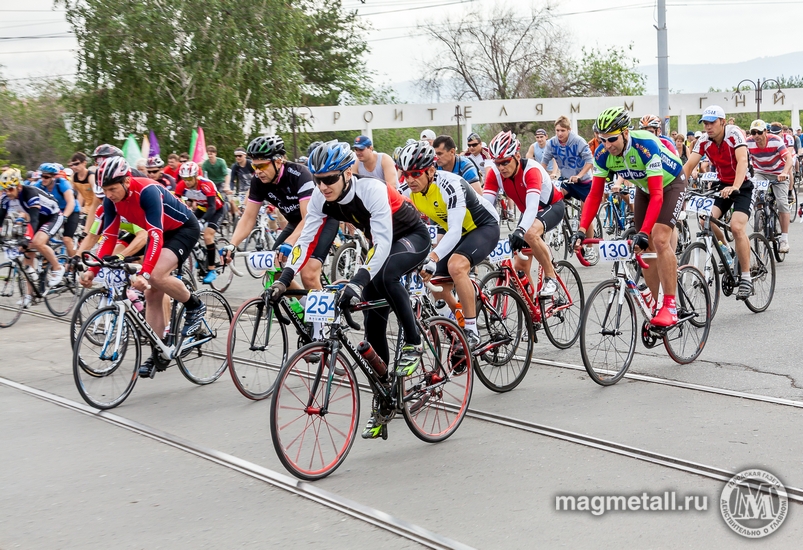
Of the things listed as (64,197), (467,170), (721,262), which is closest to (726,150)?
(721,262)

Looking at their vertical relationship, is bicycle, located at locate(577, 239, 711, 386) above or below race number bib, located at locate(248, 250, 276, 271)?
below

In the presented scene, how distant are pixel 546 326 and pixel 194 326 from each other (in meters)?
3.29

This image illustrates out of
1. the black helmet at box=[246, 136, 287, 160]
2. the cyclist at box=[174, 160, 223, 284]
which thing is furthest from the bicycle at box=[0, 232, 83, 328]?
the black helmet at box=[246, 136, 287, 160]

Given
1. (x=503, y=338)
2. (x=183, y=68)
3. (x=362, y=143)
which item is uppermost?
(x=183, y=68)

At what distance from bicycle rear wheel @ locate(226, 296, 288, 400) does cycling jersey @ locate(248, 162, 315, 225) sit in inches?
50.9

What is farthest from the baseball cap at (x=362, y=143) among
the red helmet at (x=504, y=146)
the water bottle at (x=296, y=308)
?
the water bottle at (x=296, y=308)

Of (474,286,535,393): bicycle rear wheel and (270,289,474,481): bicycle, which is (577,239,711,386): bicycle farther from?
(270,289,474,481): bicycle

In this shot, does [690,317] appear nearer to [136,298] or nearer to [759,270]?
[759,270]

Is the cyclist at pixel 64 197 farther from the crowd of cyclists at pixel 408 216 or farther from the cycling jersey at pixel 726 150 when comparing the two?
the cycling jersey at pixel 726 150

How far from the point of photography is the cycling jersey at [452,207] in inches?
257

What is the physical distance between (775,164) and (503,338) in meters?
8.06

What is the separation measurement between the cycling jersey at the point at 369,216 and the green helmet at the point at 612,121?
2104mm

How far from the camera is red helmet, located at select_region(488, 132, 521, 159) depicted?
8.07 meters

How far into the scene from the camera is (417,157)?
662 centimetres
